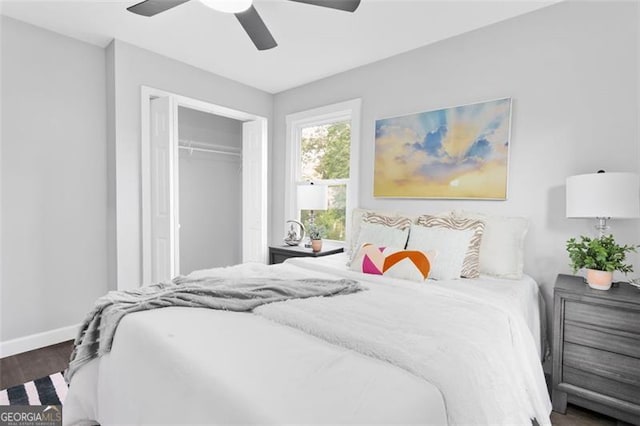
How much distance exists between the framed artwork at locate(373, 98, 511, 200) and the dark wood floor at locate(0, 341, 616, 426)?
4.68 feet

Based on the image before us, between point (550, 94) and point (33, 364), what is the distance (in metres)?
4.26

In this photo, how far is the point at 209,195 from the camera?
4.68 metres

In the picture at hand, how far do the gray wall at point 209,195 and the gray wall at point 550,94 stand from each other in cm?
287

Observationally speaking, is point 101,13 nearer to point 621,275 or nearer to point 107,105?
point 107,105

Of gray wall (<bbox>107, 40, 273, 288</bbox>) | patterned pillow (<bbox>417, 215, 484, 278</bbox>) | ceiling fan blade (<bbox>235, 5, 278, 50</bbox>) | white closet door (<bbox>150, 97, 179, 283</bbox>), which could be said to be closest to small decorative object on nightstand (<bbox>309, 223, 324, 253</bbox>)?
patterned pillow (<bbox>417, 215, 484, 278</bbox>)

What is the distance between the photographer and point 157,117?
3.14 m

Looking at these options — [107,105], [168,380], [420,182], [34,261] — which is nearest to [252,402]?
[168,380]

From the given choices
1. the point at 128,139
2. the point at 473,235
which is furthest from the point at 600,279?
the point at 128,139

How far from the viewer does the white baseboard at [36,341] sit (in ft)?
8.62

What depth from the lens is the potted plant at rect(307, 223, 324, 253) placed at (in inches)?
131

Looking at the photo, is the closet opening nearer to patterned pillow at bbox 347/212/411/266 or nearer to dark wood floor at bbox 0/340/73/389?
dark wood floor at bbox 0/340/73/389

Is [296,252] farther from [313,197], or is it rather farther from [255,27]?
[255,27]

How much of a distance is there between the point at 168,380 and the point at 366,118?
2.86 m

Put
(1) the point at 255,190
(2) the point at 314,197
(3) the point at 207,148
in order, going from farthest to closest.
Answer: (3) the point at 207,148 → (1) the point at 255,190 → (2) the point at 314,197
